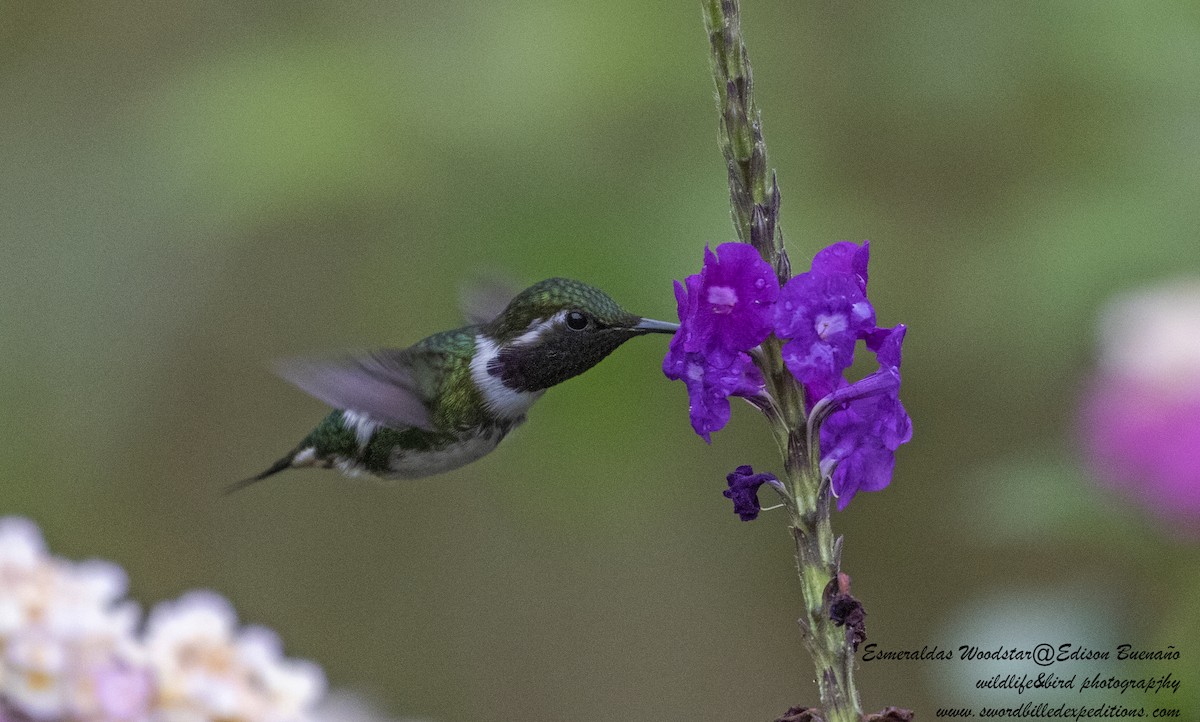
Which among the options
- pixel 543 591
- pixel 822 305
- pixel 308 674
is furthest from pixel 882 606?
pixel 822 305

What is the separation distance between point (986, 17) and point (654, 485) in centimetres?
158

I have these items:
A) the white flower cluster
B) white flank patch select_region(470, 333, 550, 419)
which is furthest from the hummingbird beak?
the white flower cluster

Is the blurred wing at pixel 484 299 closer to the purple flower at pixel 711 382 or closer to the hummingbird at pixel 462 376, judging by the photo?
the hummingbird at pixel 462 376

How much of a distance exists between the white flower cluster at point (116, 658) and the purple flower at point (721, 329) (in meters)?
0.78

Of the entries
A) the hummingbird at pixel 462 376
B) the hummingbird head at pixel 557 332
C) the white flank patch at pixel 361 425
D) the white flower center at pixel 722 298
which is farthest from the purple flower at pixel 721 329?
the white flank patch at pixel 361 425

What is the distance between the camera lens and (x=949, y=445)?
159 inches

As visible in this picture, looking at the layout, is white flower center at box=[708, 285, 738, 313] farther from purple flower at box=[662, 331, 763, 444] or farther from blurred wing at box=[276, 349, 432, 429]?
blurred wing at box=[276, 349, 432, 429]

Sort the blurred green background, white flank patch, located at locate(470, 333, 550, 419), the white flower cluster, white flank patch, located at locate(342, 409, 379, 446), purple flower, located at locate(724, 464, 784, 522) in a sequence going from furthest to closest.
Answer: the blurred green background → white flank patch, located at locate(342, 409, 379, 446) → white flank patch, located at locate(470, 333, 550, 419) → the white flower cluster → purple flower, located at locate(724, 464, 784, 522)

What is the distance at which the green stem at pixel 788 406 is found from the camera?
3.75ft

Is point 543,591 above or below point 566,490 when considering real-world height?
below

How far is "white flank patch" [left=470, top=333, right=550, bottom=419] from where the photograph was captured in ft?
6.71

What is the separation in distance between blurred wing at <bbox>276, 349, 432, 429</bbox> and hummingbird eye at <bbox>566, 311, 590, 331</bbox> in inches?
12.4

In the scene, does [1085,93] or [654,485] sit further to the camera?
[654,485]

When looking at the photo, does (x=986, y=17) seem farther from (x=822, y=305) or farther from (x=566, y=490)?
(x=822, y=305)
